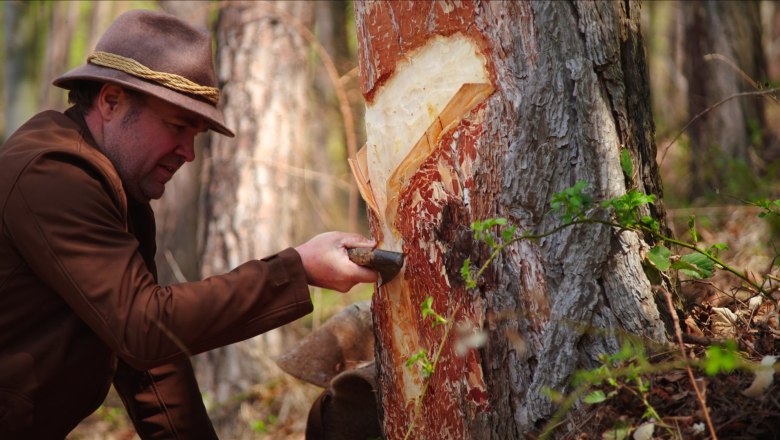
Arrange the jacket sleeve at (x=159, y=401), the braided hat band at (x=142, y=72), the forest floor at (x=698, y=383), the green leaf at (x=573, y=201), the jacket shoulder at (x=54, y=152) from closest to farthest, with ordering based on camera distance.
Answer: the forest floor at (x=698, y=383) < the green leaf at (x=573, y=201) < the jacket shoulder at (x=54, y=152) < the braided hat band at (x=142, y=72) < the jacket sleeve at (x=159, y=401)

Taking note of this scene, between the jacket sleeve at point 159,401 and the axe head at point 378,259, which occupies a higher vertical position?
the axe head at point 378,259

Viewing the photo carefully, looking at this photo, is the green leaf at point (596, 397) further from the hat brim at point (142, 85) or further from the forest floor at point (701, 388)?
the hat brim at point (142, 85)

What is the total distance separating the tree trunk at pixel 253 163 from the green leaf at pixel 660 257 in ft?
12.6

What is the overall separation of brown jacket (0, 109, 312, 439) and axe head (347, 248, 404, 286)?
0.19 m

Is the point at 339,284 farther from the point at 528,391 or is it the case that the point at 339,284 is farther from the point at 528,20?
the point at 528,20

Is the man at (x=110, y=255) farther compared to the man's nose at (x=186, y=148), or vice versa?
the man's nose at (x=186, y=148)

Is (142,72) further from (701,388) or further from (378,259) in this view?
(701,388)

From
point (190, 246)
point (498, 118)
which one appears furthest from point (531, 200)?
point (190, 246)

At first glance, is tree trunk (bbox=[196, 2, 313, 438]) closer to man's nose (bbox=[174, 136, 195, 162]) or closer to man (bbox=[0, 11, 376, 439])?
man (bbox=[0, 11, 376, 439])

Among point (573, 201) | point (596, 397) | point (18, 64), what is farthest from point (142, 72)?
point (18, 64)

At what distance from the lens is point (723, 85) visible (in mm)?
7199

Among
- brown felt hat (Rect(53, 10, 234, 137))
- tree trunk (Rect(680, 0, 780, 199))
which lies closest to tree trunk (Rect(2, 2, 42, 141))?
tree trunk (Rect(680, 0, 780, 199))

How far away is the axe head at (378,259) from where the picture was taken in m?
2.62

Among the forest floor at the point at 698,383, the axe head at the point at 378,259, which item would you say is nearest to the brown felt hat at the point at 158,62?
the axe head at the point at 378,259
